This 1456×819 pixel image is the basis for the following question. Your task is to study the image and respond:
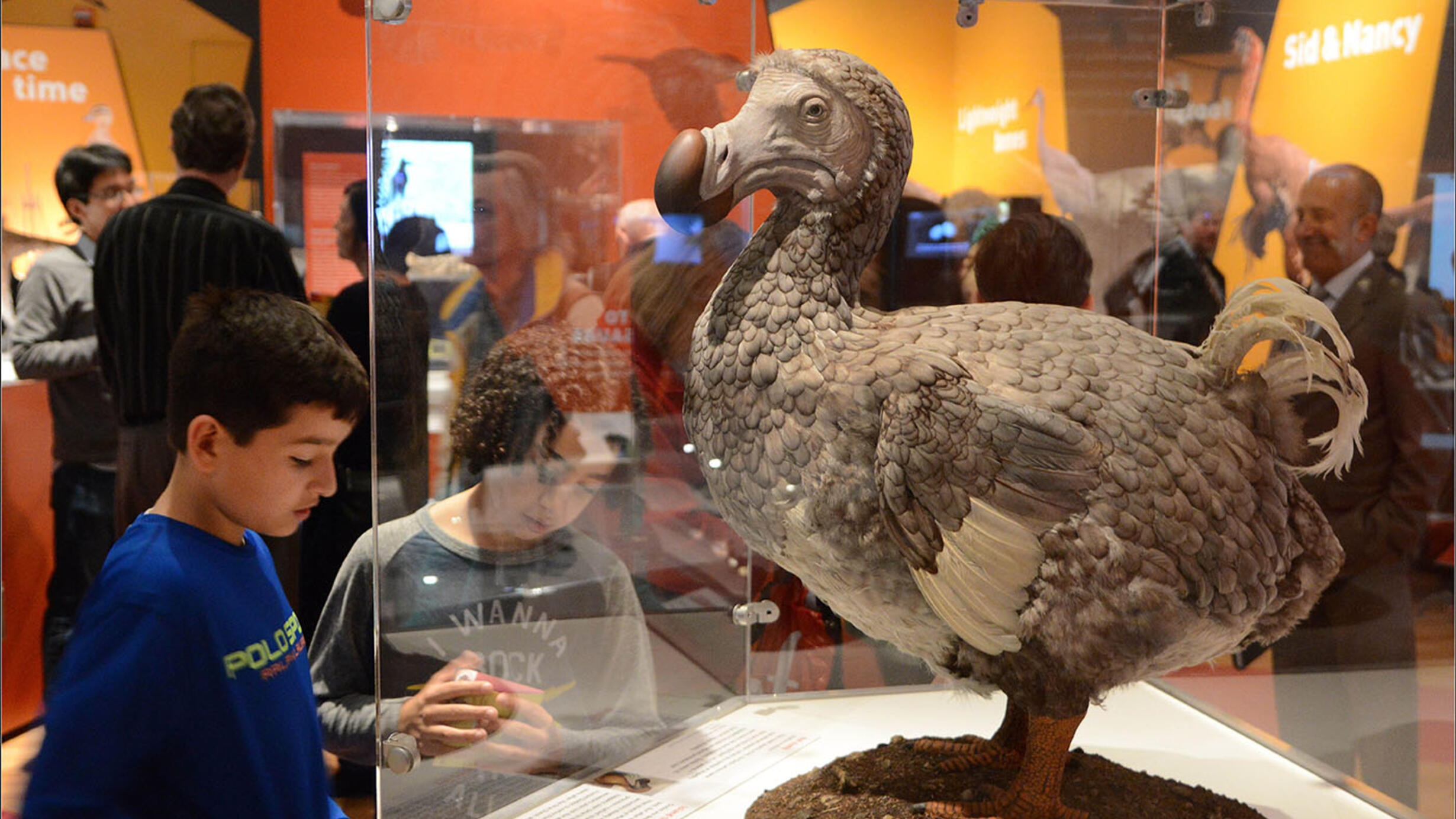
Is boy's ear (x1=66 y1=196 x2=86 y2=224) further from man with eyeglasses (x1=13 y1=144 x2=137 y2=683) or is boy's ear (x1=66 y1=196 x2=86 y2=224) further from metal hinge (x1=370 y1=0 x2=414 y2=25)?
metal hinge (x1=370 y1=0 x2=414 y2=25)

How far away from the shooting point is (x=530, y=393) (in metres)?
1.46

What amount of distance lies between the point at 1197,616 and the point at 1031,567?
0.21 m

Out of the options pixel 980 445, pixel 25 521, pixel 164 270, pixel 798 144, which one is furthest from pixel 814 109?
pixel 25 521

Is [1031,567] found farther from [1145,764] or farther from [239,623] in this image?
[239,623]

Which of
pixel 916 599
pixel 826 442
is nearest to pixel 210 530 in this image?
pixel 826 442

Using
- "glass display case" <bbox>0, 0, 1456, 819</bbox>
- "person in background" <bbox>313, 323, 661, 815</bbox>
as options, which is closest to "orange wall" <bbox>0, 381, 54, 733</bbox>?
"glass display case" <bbox>0, 0, 1456, 819</bbox>

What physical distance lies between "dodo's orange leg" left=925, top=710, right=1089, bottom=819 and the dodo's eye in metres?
0.70

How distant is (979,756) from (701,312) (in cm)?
71

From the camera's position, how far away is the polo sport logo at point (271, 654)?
1.06 m

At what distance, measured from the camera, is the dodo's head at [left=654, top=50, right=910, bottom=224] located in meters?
1.14

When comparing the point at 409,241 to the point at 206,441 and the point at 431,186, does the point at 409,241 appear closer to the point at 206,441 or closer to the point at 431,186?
the point at 431,186

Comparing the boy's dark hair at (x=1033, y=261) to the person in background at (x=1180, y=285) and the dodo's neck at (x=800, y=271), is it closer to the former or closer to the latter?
the person in background at (x=1180, y=285)

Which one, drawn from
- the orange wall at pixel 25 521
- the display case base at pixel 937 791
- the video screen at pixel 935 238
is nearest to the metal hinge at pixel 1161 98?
the video screen at pixel 935 238

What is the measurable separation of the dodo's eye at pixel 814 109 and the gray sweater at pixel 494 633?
662 mm
